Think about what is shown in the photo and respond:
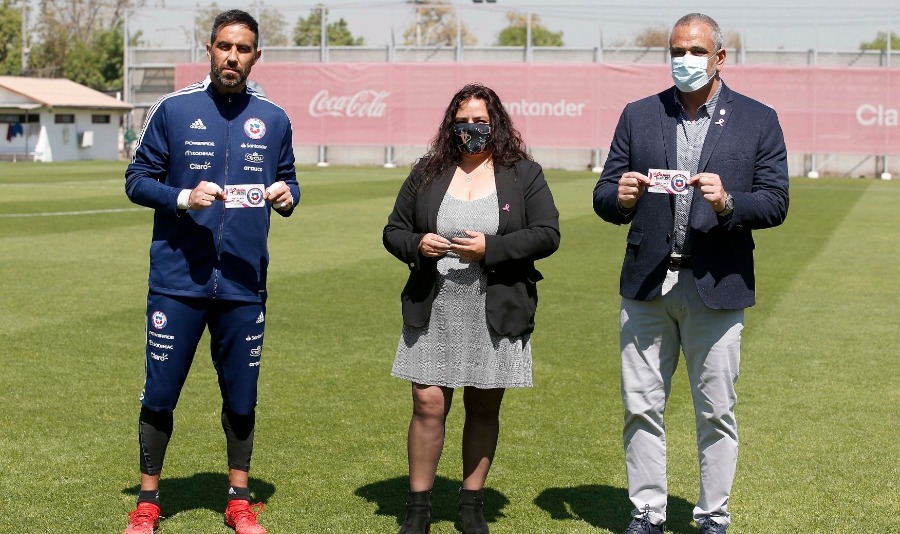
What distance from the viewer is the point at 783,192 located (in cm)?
548

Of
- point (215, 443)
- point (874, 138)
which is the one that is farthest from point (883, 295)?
point (874, 138)

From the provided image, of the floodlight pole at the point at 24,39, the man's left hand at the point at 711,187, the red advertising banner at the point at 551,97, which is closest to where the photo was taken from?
the man's left hand at the point at 711,187

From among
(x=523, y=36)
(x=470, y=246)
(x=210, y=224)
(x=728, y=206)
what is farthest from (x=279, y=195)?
(x=523, y=36)

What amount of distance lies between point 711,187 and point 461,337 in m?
1.19

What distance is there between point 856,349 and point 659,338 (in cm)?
582

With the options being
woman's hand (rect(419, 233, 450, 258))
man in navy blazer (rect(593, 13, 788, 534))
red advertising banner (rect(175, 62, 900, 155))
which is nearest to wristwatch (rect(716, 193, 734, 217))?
man in navy blazer (rect(593, 13, 788, 534))

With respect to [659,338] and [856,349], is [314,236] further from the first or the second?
[659,338]

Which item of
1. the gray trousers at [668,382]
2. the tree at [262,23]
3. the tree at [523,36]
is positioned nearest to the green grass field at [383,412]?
the gray trousers at [668,382]

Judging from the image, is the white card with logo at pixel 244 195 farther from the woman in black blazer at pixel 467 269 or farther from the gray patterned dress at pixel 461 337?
the gray patterned dress at pixel 461 337

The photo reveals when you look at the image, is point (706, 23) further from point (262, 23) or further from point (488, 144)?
point (262, 23)

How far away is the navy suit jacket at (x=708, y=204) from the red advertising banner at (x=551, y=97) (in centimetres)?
4362

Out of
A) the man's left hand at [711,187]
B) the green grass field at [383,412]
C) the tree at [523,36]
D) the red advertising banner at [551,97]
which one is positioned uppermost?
the tree at [523,36]

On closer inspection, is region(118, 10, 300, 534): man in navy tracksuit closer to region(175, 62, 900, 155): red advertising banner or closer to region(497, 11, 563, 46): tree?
region(175, 62, 900, 155): red advertising banner

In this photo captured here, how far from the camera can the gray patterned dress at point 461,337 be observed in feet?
18.2
